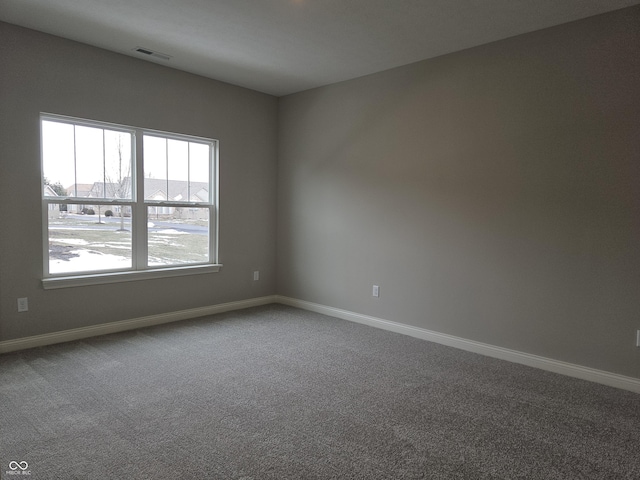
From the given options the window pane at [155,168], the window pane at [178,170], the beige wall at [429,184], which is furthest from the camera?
the window pane at [178,170]

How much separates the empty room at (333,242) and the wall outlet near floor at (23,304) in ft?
0.05

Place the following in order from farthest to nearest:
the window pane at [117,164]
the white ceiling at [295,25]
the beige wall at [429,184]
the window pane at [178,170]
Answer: the window pane at [178,170] < the window pane at [117,164] < the beige wall at [429,184] < the white ceiling at [295,25]

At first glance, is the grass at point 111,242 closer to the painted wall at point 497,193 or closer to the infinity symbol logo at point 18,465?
the painted wall at point 497,193

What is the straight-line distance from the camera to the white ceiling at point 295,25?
9.74 feet

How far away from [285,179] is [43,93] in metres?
2.71

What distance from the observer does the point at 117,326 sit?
161 inches

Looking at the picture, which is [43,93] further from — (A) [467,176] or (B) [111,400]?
(A) [467,176]

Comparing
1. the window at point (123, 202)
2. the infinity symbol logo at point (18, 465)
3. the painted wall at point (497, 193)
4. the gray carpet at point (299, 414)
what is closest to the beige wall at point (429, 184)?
the painted wall at point (497, 193)

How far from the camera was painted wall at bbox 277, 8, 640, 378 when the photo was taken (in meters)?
3.03

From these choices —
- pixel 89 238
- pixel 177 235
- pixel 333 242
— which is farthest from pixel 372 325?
pixel 89 238

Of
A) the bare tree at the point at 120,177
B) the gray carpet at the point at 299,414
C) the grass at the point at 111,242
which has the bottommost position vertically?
the gray carpet at the point at 299,414

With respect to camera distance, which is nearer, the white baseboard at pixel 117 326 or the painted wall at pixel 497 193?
the painted wall at pixel 497 193

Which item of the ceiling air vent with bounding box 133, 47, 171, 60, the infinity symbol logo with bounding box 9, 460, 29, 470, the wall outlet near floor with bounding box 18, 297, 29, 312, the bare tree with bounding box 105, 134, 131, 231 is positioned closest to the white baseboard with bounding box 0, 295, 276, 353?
the wall outlet near floor with bounding box 18, 297, 29, 312

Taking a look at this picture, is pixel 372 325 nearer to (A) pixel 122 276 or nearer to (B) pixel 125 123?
(A) pixel 122 276
